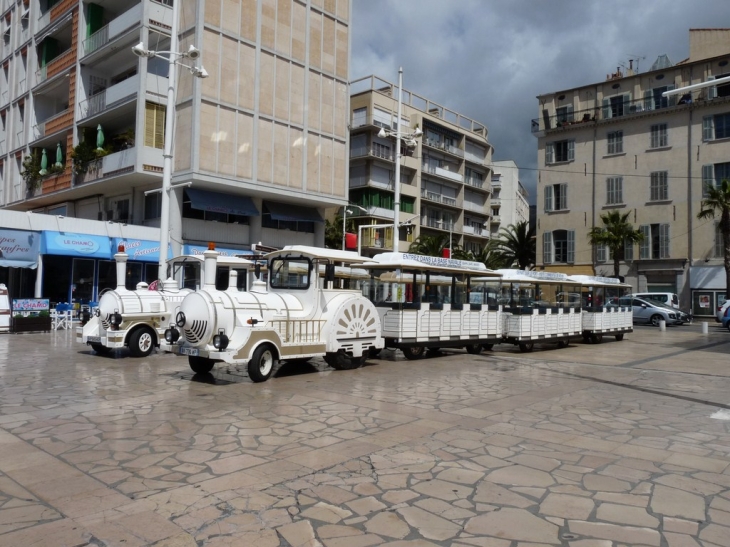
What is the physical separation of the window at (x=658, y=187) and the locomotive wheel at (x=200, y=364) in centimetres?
4080

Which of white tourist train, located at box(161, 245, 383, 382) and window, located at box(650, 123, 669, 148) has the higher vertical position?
window, located at box(650, 123, 669, 148)

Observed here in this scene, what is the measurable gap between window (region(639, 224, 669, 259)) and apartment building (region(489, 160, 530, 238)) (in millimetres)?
32324

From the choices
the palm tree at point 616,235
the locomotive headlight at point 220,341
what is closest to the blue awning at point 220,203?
the locomotive headlight at point 220,341

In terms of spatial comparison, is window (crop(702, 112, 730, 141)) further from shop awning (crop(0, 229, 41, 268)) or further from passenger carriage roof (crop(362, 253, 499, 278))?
shop awning (crop(0, 229, 41, 268))

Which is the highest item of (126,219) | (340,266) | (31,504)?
(126,219)

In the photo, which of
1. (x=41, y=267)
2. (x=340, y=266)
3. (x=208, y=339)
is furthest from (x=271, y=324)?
(x=41, y=267)

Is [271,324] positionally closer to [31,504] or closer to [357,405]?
[357,405]

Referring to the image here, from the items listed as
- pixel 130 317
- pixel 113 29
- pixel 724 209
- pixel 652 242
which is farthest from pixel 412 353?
pixel 652 242

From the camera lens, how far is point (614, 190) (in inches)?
1804

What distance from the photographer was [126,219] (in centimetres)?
3123

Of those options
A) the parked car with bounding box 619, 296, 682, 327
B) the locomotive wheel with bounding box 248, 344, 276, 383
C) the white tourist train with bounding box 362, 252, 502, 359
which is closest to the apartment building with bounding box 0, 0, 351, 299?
the white tourist train with bounding box 362, 252, 502, 359

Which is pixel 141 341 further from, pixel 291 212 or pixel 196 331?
pixel 291 212

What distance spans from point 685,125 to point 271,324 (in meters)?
41.6

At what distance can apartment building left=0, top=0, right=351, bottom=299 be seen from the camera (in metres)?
28.0
